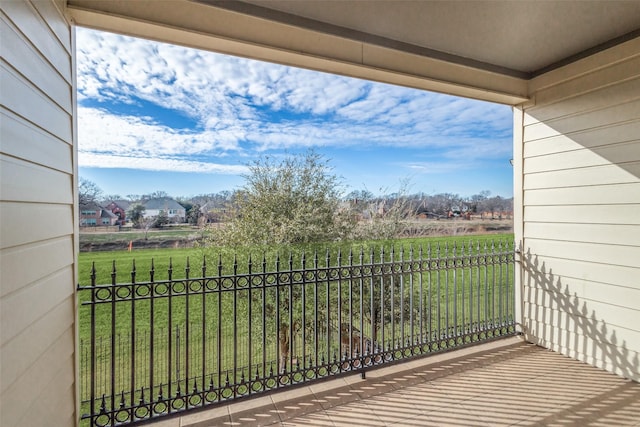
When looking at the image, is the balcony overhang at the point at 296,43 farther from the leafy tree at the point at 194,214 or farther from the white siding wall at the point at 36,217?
the leafy tree at the point at 194,214

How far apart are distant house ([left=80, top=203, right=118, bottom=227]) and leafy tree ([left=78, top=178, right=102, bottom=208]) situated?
4cm

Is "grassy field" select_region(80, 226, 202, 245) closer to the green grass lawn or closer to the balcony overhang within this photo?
the green grass lawn

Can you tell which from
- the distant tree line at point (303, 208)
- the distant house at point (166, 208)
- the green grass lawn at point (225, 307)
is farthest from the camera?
the distant tree line at point (303, 208)

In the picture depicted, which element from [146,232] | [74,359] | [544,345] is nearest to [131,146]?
[146,232]

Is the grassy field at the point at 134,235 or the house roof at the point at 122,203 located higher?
the house roof at the point at 122,203

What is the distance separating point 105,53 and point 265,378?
4.60 m

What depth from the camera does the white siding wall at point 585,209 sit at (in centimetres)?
255

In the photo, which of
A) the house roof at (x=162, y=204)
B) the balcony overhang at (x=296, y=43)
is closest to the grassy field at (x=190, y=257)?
the house roof at (x=162, y=204)

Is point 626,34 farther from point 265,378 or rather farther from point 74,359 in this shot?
point 74,359

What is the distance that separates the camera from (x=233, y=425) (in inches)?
81.8

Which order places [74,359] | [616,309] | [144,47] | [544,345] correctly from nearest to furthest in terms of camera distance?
[74,359], [616,309], [544,345], [144,47]

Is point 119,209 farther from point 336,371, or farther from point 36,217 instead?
point 336,371

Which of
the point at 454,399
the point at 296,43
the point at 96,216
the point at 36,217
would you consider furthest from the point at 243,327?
the point at 296,43

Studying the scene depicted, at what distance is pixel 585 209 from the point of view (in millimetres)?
2836
